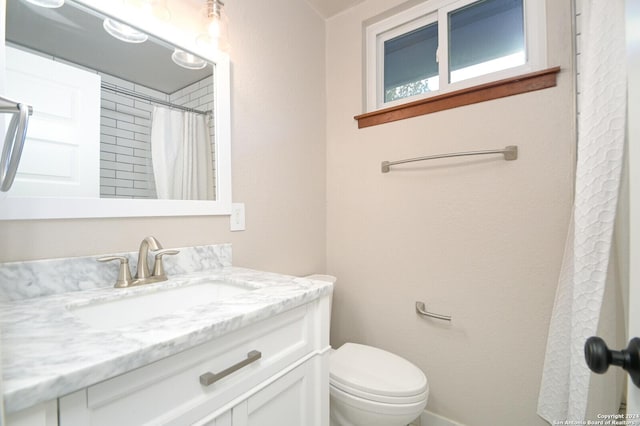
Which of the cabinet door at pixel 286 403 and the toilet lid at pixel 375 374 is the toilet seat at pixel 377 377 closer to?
the toilet lid at pixel 375 374

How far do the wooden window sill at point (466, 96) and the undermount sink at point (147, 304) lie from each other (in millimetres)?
1222

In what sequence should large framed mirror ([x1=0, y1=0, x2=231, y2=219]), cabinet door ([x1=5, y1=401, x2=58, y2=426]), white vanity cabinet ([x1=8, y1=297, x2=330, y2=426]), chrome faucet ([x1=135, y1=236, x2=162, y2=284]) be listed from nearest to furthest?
cabinet door ([x1=5, y1=401, x2=58, y2=426])
white vanity cabinet ([x1=8, y1=297, x2=330, y2=426])
large framed mirror ([x1=0, y1=0, x2=231, y2=219])
chrome faucet ([x1=135, y1=236, x2=162, y2=284])

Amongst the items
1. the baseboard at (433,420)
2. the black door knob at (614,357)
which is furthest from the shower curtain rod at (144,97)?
the baseboard at (433,420)

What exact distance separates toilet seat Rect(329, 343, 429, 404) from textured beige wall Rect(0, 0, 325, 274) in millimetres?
550

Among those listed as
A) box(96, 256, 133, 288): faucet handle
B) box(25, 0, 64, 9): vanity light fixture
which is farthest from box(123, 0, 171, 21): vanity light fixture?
box(96, 256, 133, 288): faucet handle

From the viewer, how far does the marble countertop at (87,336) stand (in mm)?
389

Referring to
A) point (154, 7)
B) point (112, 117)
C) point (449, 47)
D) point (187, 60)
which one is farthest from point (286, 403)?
point (449, 47)

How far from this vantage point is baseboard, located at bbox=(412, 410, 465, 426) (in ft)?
4.59

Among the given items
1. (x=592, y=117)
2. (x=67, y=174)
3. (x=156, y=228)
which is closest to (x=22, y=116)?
(x=67, y=174)

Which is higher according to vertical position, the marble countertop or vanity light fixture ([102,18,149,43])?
vanity light fixture ([102,18,149,43])

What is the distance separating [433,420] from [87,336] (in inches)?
63.0

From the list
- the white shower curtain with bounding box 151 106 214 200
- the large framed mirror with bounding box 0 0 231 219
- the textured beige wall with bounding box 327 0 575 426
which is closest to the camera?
the large framed mirror with bounding box 0 0 231 219

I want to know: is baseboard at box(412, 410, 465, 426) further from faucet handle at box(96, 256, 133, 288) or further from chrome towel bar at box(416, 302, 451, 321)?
faucet handle at box(96, 256, 133, 288)

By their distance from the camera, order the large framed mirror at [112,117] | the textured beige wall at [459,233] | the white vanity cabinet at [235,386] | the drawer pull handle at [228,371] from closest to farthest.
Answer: the white vanity cabinet at [235,386]
the drawer pull handle at [228,371]
the large framed mirror at [112,117]
the textured beige wall at [459,233]
